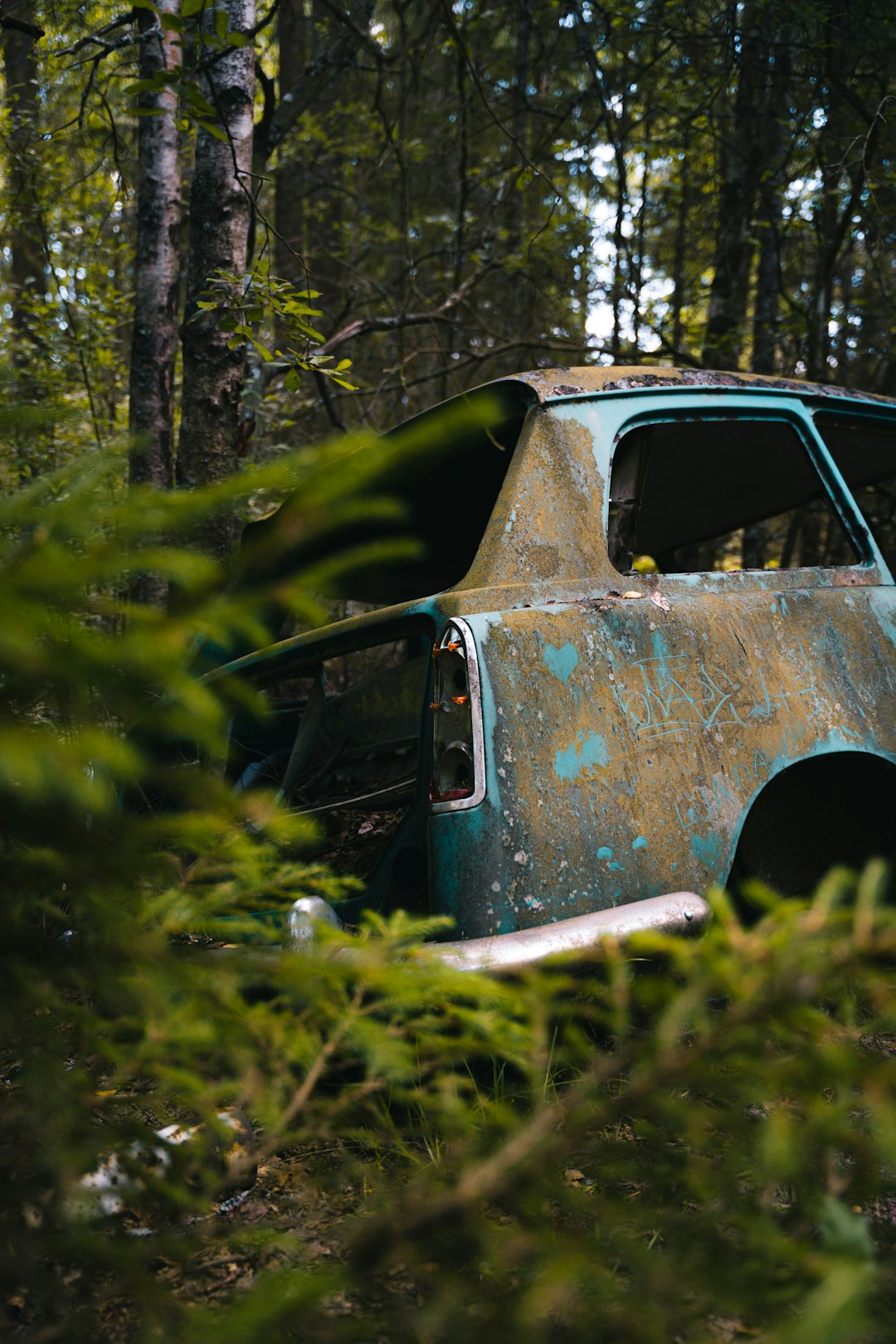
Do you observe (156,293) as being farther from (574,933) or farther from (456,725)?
(574,933)

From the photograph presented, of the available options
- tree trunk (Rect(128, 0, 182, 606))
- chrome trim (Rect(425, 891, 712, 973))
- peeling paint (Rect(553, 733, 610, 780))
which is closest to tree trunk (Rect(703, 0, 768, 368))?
tree trunk (Rect(128, 0, 182, 606))

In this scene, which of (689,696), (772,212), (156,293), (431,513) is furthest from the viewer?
(772,212)

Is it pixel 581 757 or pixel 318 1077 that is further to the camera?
pixel 581 757

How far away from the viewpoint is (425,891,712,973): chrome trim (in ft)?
5.35

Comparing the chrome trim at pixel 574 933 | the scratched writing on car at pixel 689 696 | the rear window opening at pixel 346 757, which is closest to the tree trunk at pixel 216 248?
the rear window opening at pixel 346 757

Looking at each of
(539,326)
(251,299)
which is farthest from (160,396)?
(539,326)

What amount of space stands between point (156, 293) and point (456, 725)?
4.25 m

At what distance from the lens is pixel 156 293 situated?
5.05 meters

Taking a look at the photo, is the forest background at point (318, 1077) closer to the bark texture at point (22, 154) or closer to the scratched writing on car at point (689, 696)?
the scratched writing on car at point (689, 696)

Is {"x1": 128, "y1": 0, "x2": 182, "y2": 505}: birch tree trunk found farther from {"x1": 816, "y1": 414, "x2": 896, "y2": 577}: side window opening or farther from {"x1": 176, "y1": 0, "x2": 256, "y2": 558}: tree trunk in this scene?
{"x1": 816, "y1": 414, "x2": 896, "y2": 577}: side window opening

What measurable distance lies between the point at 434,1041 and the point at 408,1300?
0.67 metres

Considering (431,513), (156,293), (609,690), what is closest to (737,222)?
(156,293)

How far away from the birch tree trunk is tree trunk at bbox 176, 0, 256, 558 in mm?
990

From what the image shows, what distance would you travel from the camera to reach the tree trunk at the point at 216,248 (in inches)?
156
